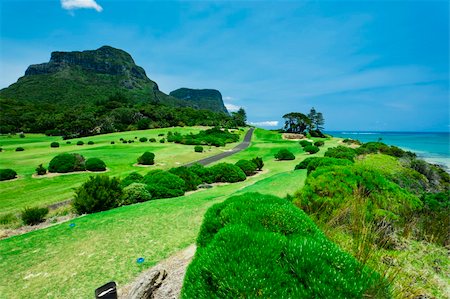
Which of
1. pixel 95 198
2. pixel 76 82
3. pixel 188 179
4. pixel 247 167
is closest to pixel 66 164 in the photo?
pixel 188 179

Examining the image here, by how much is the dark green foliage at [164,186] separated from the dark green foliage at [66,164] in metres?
12.8

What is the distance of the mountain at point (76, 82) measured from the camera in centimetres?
12425

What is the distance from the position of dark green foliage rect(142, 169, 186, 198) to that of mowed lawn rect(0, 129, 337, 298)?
4.26m

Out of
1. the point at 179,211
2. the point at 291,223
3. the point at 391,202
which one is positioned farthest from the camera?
the point at 179,211

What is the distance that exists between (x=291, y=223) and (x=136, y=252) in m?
4.53

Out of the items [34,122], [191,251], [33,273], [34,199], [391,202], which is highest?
[34,122]

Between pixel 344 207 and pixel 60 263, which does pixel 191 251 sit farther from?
pixel 344 207

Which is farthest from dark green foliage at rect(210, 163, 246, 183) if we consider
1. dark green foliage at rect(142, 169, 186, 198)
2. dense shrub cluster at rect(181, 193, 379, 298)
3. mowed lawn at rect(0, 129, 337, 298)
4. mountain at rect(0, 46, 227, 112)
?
mountain at rect(0, 46, 227, 112)

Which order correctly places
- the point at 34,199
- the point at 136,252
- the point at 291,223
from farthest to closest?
1. the point at 34,199
2. the point at 136,252
3. the point at 291,223

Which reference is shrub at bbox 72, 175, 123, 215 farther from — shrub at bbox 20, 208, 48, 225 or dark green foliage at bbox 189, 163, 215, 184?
dark green foliage at bbox 189, 163, 215, 184

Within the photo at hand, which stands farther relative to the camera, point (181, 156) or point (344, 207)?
point (181, 156)

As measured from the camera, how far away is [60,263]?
5738 millimetres

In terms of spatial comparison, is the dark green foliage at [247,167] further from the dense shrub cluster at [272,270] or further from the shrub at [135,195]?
the dense shrub cluster at [272,270]

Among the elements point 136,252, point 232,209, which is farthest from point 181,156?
point 232,209
